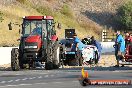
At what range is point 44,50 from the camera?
25.7 m

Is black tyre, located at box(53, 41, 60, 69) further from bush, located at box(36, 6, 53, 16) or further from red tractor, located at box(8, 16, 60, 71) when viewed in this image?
bush, located at box(36, 6, 53, 16)

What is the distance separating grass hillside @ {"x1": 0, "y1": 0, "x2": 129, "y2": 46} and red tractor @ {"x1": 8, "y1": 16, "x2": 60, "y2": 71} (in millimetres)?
28443

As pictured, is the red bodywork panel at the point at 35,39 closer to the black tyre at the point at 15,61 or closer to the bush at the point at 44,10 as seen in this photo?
the black tyre at the point at 15,61

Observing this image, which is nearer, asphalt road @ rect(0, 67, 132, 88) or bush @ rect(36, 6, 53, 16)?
asphalt road @ rect(0, 67, 132, 88)

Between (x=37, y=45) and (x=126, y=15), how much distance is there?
84.0 m

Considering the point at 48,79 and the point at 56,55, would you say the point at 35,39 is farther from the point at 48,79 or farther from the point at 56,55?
the point at 48,79

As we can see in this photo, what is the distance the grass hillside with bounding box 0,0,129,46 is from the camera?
66.8 m

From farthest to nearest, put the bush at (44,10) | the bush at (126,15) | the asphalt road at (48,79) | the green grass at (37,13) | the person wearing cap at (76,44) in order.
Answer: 1. the bush at (126,15)
2. the bush at (44,10)
3. the green grass at (37,13)
4. the person wearing cap at (76,44)
5. the asphalt road at (48,79)

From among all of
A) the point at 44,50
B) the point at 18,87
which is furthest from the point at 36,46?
the point at 18,87

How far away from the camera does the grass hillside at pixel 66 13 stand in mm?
66812

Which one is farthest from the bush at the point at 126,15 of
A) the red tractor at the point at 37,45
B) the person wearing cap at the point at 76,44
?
the red tractor at the point at 37,45

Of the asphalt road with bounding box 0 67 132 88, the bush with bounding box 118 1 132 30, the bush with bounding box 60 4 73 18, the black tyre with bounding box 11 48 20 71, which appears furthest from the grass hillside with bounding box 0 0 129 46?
the asphalt road with bounding box 0 67 132 88

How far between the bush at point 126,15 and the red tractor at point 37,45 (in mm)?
80588

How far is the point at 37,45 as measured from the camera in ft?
85.0
